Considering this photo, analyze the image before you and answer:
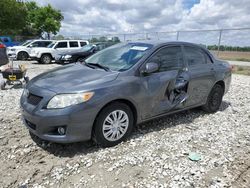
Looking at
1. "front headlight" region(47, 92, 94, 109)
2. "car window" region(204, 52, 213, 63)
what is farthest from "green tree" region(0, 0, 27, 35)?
"front headlight" region(47, 92, 94, 109)

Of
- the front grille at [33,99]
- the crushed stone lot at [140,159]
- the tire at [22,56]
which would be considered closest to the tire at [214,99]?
the crushed stone lot at [140,159]

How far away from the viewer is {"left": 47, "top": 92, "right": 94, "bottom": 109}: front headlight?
10.1ft

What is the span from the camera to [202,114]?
208 inches

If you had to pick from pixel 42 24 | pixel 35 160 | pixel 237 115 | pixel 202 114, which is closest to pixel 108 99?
pixel 35 160

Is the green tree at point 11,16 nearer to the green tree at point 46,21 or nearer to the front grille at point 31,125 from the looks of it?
the green tree at point 46,21

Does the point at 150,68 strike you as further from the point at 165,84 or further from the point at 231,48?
the point at 231,48

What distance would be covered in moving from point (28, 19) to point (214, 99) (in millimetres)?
40695

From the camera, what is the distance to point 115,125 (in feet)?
11.6

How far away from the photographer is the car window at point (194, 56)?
4667 millimetres

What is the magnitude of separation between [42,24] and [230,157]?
41.3 metres

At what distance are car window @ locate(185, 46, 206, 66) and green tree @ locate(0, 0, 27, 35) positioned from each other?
32.9 metres

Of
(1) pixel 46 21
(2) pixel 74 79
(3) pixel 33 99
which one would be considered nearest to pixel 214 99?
(2) pixel 74 79

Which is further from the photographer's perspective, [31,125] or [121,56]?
[121,56]

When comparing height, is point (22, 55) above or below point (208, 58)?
below
